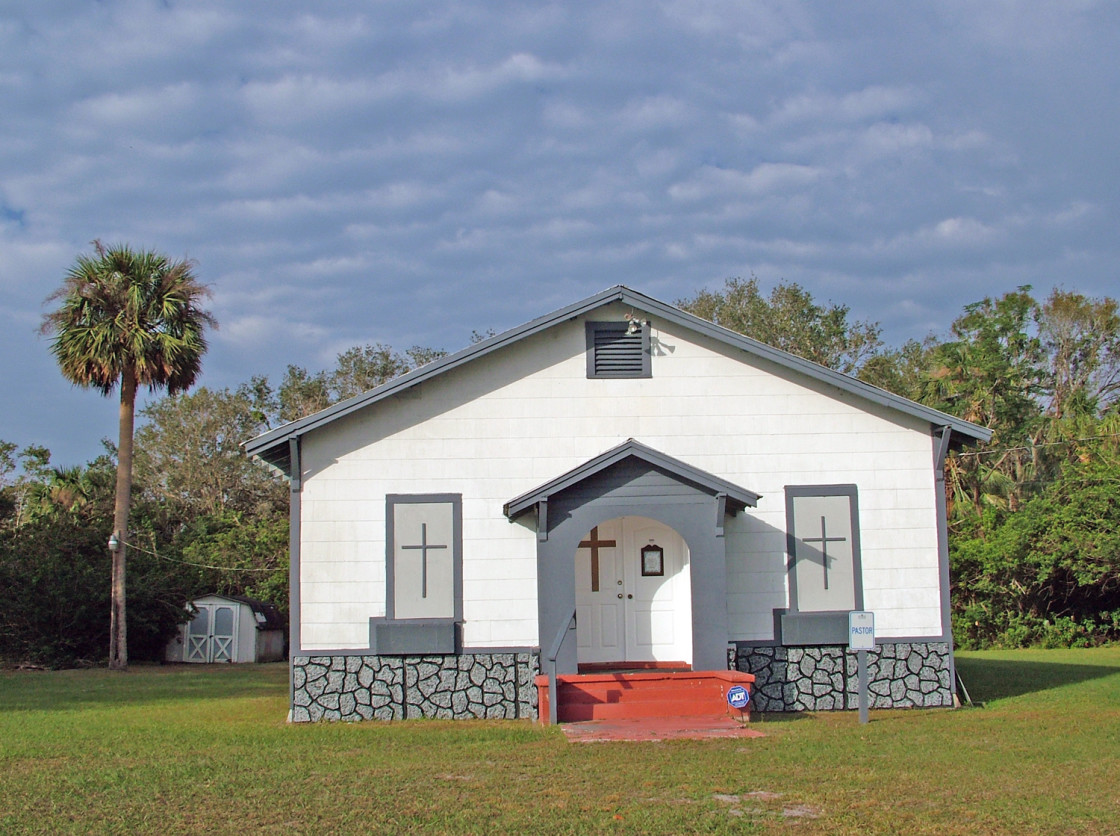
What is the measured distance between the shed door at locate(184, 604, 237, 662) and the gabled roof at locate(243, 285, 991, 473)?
17599 mm

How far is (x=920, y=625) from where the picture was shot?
14.8 m

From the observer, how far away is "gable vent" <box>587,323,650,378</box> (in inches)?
597

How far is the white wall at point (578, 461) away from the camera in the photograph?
14414 millimetres

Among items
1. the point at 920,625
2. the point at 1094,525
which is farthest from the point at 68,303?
the point at 1094,525

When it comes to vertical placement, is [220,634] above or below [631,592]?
below

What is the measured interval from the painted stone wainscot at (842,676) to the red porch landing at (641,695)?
3.29 ft

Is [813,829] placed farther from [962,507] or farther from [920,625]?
[962,507]

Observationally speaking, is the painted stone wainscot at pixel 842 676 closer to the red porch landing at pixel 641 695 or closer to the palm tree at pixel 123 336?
the red porch landing at pixel 641 695

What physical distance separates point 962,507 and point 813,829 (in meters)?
25.2

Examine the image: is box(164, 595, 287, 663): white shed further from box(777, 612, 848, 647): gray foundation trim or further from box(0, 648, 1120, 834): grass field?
box(777, 612, 848, 647): gray foundation trim

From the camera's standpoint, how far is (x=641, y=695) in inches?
533

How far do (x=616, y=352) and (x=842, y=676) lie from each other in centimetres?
531

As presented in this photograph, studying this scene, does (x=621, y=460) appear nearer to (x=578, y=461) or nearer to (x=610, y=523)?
(x=578, y=461)

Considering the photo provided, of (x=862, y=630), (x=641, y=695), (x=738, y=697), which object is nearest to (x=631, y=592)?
(x=641, y=695)
